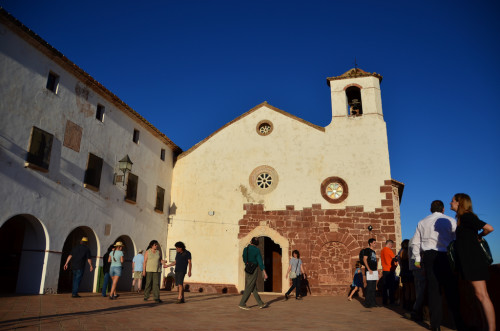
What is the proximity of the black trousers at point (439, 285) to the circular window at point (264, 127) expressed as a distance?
472 inches

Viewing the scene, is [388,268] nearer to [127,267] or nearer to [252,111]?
[252,111]

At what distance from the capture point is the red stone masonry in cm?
1464

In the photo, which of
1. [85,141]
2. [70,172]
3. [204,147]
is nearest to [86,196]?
[70,172]

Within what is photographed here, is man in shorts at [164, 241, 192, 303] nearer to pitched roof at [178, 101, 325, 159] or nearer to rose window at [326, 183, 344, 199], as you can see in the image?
rose window at [326, 183, 344, 199]

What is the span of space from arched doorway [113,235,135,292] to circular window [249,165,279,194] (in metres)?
5.72

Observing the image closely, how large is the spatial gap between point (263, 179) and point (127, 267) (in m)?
6.88

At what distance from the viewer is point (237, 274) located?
51.5 ft

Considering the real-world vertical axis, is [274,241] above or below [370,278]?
above

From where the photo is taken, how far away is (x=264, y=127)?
686 inches

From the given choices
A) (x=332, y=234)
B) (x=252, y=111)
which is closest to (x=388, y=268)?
(x=332, y=234)

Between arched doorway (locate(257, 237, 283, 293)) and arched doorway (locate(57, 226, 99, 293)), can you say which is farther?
arched doorway (locate(257, 237, 283, 293))

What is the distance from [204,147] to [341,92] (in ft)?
Result: 22.8

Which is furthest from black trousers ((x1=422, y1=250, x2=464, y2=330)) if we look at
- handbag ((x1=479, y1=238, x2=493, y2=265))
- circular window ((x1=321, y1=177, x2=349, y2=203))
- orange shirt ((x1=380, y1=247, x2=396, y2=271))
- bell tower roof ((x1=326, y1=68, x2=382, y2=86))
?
bell tower roof ((x1=326, y1=68, x2=382, y2=86))

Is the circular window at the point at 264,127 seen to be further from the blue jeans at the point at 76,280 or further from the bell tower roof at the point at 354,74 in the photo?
the blue jeans at the point at 76,280
